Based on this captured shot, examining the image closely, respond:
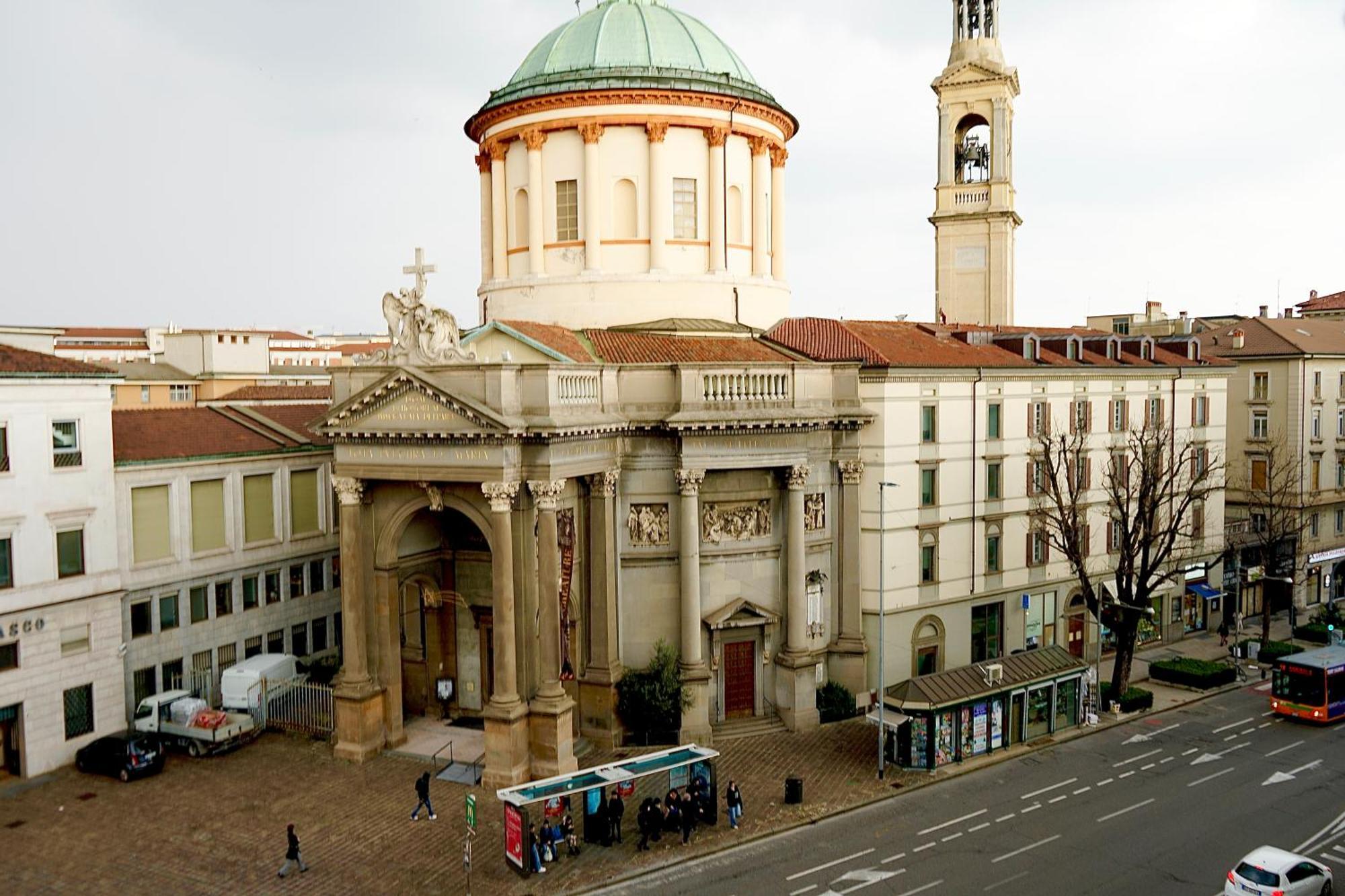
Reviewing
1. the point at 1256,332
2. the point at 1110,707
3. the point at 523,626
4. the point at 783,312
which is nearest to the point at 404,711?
the point at 523,626

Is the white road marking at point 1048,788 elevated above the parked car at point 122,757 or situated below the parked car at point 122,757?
below

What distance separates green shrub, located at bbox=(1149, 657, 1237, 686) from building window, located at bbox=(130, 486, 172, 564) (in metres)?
39.9

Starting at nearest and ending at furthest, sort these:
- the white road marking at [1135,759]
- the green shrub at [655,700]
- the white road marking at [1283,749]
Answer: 1. the white road marking at [1135,759]
2. the green shrub at [655,700]
3. the white road marking at [1283,749]

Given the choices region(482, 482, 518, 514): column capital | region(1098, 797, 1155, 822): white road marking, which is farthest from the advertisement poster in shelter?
region(1098, 797, 1155, 822): white road marking

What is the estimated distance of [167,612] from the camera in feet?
126

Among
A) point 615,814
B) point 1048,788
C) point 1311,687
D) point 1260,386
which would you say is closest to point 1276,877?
point 1048,788

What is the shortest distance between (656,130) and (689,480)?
1416cm

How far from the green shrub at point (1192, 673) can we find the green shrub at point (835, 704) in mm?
15364

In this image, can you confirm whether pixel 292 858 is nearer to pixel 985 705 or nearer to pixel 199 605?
pixel 199 605

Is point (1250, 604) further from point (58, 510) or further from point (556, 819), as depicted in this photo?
point (58, 510)

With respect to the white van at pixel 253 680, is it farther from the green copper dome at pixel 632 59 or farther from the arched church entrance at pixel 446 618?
the green copper dome at pixel 632 59

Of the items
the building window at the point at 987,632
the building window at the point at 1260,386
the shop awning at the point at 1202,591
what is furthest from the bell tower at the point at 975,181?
the building window at the point at 987,632

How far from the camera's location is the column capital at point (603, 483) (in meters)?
35.8

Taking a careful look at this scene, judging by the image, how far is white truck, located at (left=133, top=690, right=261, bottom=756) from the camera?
35562 mm
